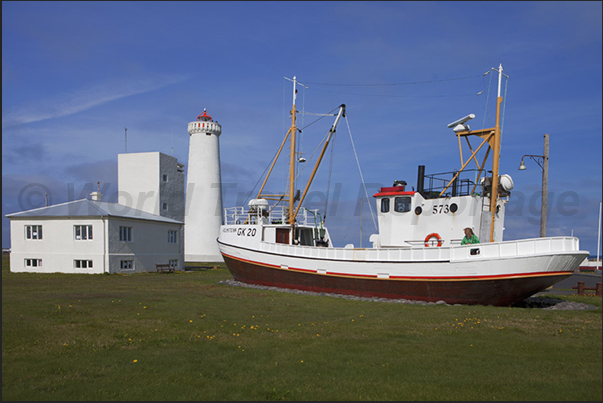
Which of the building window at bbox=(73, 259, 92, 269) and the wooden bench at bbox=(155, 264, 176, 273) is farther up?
the building window at bbox=(73, 259, 92, 269)

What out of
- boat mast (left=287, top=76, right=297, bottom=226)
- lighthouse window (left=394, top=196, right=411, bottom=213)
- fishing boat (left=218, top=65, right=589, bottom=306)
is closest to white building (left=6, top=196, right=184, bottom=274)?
fishing boat (left=218, top=65, right=589, bottom=306)

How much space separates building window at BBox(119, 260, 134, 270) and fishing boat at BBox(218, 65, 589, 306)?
9.77 m

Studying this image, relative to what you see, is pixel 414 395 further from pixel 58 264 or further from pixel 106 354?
pixel 58 264

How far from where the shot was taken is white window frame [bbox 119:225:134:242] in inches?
1347

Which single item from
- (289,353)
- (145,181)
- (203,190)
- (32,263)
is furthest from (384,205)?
(145,181)

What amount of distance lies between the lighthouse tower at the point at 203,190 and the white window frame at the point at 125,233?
1366 centimetres

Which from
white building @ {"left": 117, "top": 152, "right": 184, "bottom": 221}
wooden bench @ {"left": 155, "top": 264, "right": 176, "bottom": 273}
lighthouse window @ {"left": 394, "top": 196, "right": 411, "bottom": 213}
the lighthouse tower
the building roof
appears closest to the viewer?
lighthouse window @ {"left": 394, "top": 196, "right": 411, "bottom": 213}

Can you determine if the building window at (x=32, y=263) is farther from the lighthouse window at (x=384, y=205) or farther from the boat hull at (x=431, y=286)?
the lighthouse window at (x=384, y=205)

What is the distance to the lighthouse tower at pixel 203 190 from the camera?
48125 mm

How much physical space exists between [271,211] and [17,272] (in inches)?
733

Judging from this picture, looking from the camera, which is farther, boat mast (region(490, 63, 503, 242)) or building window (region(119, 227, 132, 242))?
building window (region(119, 227, 132, 242))

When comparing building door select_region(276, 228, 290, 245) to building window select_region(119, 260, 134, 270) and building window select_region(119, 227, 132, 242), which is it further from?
building window select_region(119, 260, 134, 270)

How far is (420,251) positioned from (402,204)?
4.18m

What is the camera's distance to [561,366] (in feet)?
30.1
